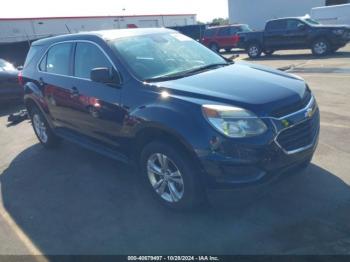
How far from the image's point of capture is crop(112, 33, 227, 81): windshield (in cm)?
427

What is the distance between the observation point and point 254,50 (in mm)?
19000

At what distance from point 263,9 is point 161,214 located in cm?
3734

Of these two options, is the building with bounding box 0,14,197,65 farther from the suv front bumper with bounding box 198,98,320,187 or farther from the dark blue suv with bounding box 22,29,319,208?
the suv front bumper with bounding box 198,98,320,187

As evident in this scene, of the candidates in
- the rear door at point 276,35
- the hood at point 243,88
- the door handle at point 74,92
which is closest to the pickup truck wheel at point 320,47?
the rear door at point 276,35

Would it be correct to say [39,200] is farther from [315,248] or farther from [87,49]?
[315,248]

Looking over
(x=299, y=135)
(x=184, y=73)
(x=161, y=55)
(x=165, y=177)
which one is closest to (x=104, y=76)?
(x=161, y=55)

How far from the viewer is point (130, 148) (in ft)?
14.0

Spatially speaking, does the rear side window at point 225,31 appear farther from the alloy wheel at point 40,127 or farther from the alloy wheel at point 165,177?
the alloy wheel at point 165,177

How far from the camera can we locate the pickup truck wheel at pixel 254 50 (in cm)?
1884

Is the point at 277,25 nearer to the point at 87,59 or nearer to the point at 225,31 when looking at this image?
the point at 225,31

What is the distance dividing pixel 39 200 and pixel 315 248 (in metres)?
3.24

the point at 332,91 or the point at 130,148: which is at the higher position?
the point at 130,148

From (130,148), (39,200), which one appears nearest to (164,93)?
(130,148)

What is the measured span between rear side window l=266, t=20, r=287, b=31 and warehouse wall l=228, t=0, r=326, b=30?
743 inches
